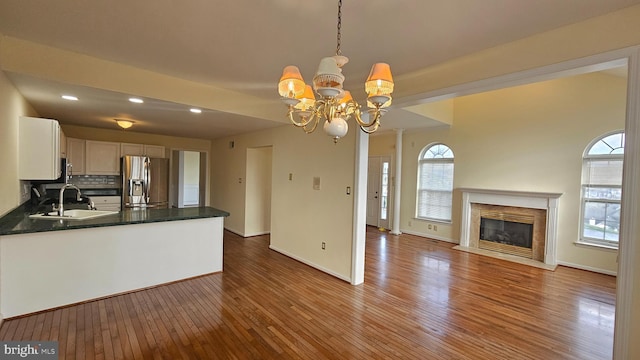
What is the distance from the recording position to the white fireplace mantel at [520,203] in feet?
15.5

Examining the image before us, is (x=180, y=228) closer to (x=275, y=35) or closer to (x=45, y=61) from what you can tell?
(x=45, y=61)

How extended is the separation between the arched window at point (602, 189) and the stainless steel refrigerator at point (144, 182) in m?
8.10

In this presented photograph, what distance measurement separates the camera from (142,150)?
588 centimetres

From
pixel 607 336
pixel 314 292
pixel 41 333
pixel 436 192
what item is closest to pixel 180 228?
pixel 41 333

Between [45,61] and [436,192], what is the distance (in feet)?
22.5

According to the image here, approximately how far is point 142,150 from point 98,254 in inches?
138

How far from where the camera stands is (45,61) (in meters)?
2.54

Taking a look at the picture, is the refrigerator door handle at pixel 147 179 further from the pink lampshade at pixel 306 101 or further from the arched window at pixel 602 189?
the arched window at pixel 602 189

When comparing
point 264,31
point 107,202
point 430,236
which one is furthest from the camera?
point 430,236

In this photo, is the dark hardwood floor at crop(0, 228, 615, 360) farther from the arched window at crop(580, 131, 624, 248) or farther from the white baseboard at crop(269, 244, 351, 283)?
the arched window at crop(580, 131, 624, 248)

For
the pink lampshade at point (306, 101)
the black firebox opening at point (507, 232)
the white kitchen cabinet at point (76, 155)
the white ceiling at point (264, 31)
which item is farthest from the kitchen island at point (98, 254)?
the black firebox opening at point (507, 232)

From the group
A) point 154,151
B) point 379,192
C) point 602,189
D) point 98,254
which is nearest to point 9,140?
point 98,254

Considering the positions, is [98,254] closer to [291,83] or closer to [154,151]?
[291,83]

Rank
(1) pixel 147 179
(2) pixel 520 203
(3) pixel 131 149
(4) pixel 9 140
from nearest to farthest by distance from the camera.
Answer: (4) pixel 9 140 < (2) pixel 520 203 < (3) pixel 131 149 < (1) pixel 147 179
